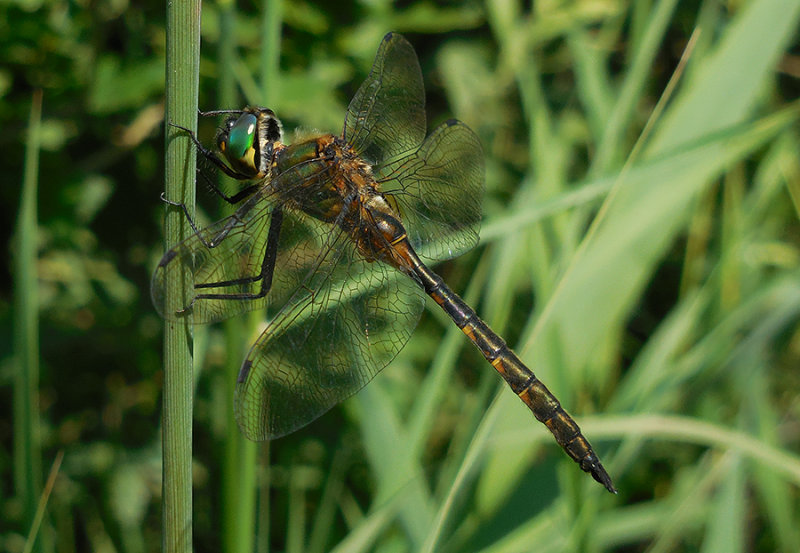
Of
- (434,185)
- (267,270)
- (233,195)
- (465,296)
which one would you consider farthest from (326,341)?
(465,296)

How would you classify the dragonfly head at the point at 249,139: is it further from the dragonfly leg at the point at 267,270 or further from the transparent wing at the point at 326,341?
the transparent wing at the point at 326,341

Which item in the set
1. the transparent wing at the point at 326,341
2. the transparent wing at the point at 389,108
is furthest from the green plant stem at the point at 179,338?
the transparent wing at the point at 389,108

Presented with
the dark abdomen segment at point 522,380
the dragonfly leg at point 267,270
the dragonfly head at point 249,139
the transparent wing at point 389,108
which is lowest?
the dark abdomen segment at point 522,380

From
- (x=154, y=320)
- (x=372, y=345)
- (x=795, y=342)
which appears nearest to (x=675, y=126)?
(x=372, y=345)

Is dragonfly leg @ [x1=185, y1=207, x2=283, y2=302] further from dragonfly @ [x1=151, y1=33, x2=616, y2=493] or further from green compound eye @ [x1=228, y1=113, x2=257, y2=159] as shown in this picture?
green compound eye @ [x1=228, y1=113, x2=257, y2=159]

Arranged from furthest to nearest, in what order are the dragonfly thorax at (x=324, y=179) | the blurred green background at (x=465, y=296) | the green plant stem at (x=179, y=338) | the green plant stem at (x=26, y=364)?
the blurred green background at (x=465, y=296)
the dragonfly thorax at (x=324, y=179)
the green plant stem at (x=26, y=364)
the green plant stem at (x=179, y=338)

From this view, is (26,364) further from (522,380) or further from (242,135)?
(522,380)
